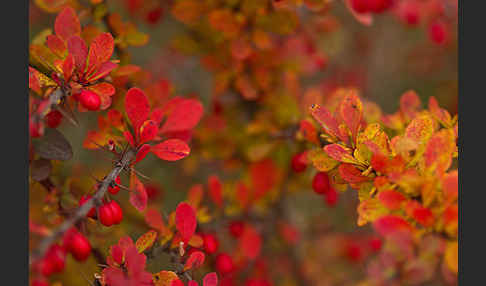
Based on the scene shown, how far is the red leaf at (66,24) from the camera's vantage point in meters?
0.62

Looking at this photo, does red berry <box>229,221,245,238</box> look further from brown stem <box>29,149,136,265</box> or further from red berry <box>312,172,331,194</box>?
brown stem <box>29,149,136,265</box>

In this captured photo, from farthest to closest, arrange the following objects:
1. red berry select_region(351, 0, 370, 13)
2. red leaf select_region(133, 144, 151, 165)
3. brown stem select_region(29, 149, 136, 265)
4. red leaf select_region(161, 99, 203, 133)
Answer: red berry select_region(351, 0, 370, 13) < red leaf select_region(161, 99, 203, 133) < red leaf select_region(133, 144, 151, 165) < brown stem select_region(29, 149, 136, 265)

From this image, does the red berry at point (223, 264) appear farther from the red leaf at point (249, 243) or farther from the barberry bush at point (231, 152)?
the red leaf at point (249, 243)

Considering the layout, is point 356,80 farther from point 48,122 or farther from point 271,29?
point 48,122

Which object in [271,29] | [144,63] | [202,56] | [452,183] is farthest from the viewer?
[144,63]

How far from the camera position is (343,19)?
1.40 m

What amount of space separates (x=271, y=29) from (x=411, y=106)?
0.26 meters

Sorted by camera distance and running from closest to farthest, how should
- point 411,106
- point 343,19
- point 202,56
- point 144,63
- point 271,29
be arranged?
point 411,106 → point 271,29 → point 202,56 → point 144,63 → point 343,19

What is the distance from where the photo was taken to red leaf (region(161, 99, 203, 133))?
Answer: 26.0 inches

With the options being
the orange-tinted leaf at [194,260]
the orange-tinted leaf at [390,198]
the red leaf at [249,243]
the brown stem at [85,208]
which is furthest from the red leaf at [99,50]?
the red leaf at [249,243]

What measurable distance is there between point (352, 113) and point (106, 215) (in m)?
Result: 0.31

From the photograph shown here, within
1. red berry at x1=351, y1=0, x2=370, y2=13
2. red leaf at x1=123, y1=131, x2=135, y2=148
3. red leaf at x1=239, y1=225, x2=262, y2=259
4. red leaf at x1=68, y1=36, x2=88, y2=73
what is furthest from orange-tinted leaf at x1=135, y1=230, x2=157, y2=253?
red berry at x1=351, y1=0, x2=370, y2=13

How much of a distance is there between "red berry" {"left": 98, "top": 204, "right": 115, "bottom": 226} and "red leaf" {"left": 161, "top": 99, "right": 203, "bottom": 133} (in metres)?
0.16

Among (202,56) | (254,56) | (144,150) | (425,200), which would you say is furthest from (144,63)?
(425,200)
